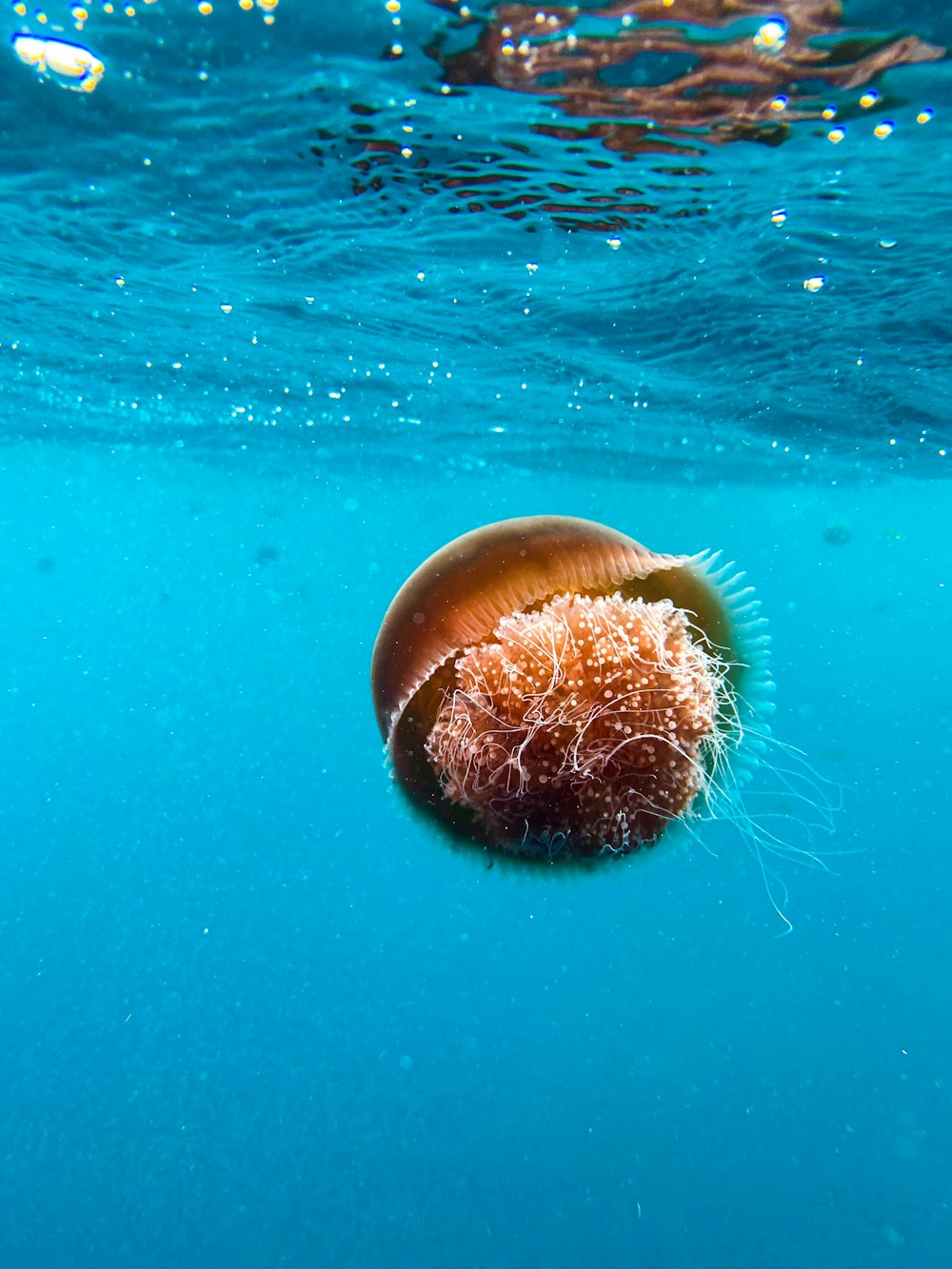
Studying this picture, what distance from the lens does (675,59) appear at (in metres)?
4.84

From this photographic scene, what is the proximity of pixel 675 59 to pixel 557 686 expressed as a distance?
14.1ft

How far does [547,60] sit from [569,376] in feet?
29.3

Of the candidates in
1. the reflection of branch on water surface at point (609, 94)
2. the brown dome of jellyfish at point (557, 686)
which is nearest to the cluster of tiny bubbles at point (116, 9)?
the reflection of branch on water surface at point (609, 94)

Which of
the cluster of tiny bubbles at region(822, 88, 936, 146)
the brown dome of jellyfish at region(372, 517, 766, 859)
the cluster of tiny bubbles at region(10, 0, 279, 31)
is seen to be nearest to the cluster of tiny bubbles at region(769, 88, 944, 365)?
the cluster of tiny bubbles at region(822, 88, 936, 146)

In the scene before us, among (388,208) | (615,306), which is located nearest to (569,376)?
(615,306)

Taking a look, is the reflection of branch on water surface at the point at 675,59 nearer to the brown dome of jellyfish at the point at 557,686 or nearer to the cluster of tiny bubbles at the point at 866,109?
the cluster of tiny bubbles at the point at 866,109

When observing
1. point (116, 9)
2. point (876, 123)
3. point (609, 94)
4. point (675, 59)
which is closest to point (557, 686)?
point (675, 59)

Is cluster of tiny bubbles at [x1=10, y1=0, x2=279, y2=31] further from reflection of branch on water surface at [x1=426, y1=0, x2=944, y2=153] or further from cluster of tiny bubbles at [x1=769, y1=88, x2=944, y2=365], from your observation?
cluster of tiny bubbles at [x1=769, y1=88, x2=944, y2=365]

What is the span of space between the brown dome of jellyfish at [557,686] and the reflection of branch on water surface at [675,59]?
3.17 meters

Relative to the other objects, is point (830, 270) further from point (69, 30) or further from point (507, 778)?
point (507, 778)

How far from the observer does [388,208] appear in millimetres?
7477

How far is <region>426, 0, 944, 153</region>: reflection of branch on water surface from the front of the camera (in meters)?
4.45

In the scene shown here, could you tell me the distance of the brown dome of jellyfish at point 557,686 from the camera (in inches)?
117

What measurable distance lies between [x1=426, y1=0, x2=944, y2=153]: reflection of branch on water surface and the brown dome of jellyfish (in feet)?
10.4
